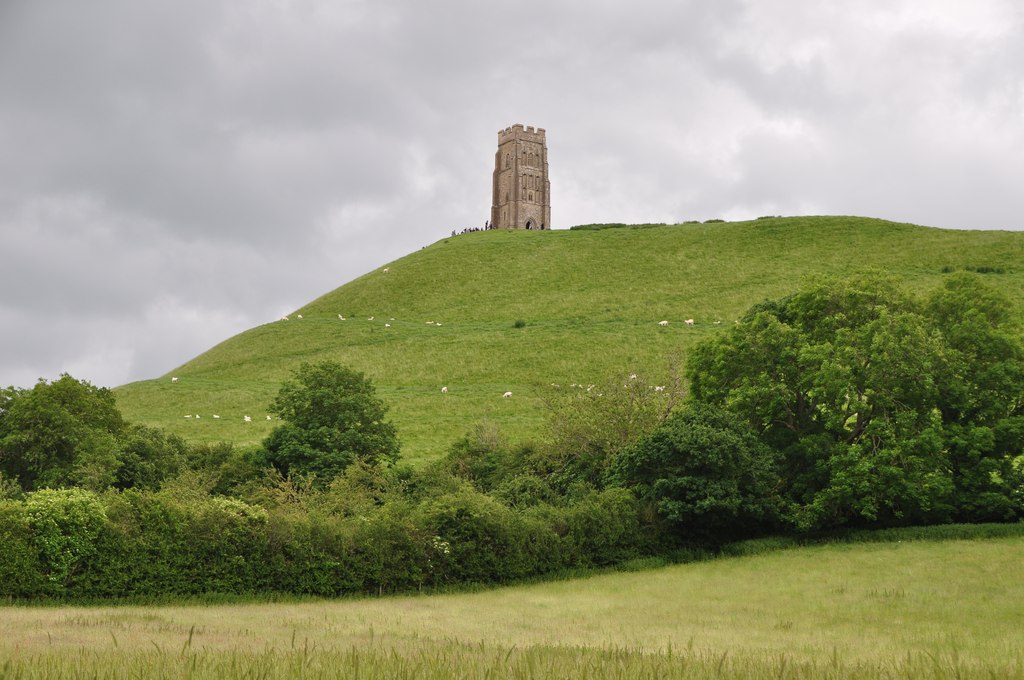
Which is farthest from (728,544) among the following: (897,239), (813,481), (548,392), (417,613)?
(897,239)

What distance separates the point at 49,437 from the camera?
49469mm

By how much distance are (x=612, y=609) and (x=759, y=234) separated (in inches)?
4189

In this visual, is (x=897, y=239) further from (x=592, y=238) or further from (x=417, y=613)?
(x=417, y=613)

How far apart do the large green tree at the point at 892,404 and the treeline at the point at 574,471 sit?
112mm

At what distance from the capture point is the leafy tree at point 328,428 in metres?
47.2

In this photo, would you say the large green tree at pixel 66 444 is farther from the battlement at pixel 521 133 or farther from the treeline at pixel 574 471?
the battlement at pixel 521 133

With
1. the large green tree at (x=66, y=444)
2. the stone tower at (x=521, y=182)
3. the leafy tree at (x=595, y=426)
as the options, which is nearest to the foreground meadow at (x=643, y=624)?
the leafy tree at (x=595, y=426)

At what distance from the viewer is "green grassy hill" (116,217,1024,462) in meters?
74.6

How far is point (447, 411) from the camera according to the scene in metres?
70.6

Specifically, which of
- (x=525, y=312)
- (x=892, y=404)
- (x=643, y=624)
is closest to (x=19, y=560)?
(x=643, y=624)

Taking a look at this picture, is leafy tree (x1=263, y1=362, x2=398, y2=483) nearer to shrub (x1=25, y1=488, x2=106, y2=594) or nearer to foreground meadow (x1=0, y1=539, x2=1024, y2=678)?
shrub (x1=25, y1=488, x2=106, y2=594)

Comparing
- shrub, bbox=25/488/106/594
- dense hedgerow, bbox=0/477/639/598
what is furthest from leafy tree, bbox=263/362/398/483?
shrub, bbox=25/488/106/594

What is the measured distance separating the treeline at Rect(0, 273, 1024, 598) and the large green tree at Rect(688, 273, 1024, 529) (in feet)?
0.37

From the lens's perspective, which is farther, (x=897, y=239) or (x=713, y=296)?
(x=897, y=239)
